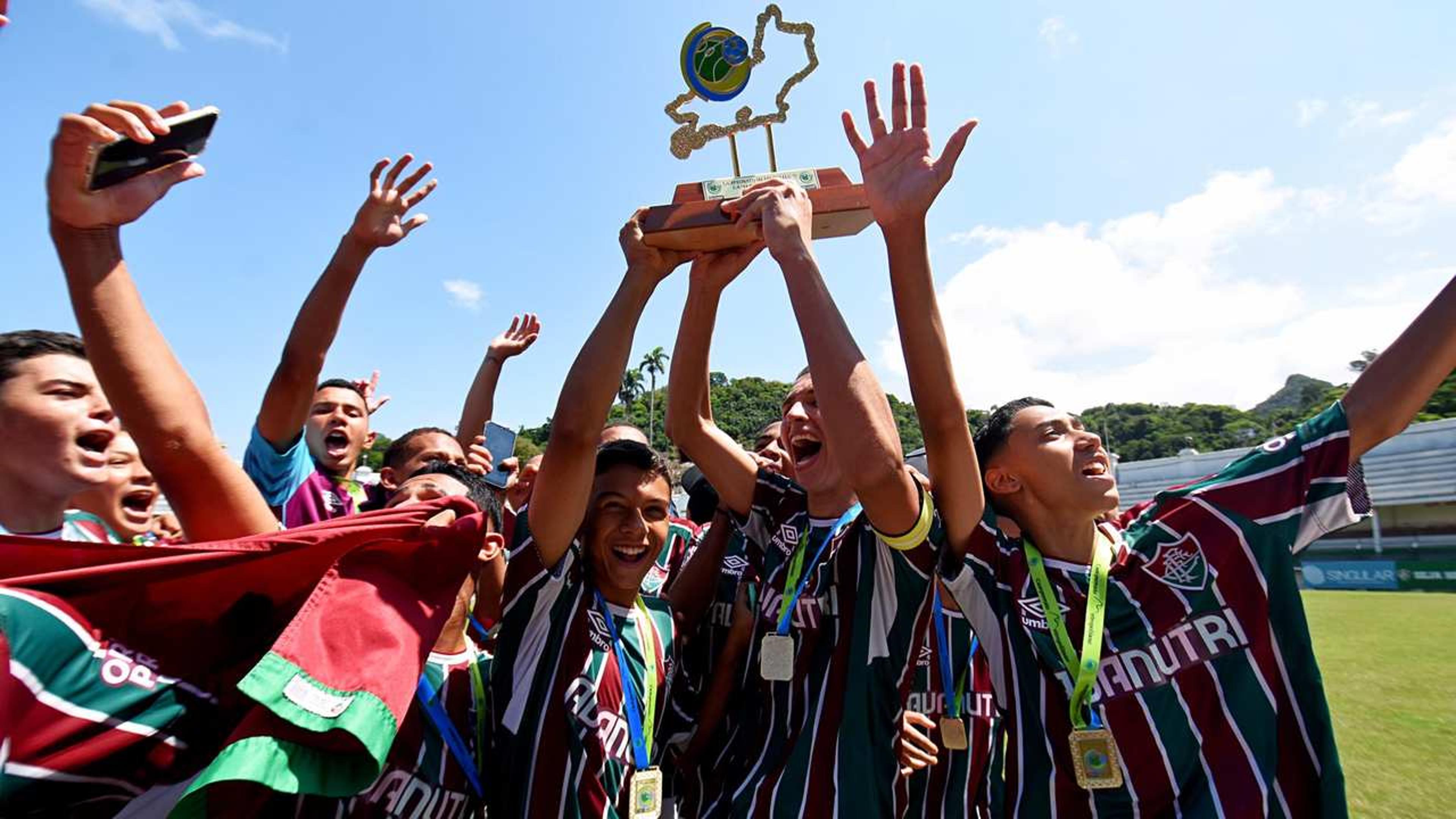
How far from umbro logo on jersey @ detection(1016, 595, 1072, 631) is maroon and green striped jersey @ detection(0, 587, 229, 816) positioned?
232 cm

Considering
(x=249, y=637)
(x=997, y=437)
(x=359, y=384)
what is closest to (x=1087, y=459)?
(x=997, y=437)

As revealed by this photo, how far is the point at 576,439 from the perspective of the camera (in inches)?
96.1

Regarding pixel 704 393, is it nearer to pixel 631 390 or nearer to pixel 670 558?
pixel 670 558

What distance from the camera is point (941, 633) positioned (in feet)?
10.1

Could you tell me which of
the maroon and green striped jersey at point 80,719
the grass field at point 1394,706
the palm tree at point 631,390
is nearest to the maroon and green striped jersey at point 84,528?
the maroon and green striped jersey at point 80,719

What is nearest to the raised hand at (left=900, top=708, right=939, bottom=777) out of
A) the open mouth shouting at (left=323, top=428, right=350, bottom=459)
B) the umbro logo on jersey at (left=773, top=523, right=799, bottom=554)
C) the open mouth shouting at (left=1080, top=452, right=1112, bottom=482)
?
the umbro logo on jersey at (left=773, top=523, right=799, bottom=554)

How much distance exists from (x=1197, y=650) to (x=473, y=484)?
2.64 m

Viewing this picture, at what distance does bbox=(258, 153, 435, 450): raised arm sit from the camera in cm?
261

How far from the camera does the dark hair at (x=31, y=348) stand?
6.35 feet

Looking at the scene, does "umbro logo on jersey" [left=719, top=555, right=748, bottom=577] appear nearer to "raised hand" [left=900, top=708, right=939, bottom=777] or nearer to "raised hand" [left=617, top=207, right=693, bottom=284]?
"raised hand" [left=900, top=708, right=939, bottom=777]

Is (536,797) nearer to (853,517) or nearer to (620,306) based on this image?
(853,517)

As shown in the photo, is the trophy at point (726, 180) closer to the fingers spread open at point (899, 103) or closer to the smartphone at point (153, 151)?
the fingers spread open at point (899, 103)

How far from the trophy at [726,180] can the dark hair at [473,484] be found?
122cm

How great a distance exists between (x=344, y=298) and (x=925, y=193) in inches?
79.4
